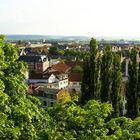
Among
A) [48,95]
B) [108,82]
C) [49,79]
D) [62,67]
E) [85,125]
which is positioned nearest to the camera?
[85,125]

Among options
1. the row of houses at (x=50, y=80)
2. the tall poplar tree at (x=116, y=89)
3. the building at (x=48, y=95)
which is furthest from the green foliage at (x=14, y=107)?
the building at (x=48, y=95)

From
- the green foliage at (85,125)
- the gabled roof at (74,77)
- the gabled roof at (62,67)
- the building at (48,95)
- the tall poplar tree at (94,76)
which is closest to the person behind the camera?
the green foliage at (85,125)

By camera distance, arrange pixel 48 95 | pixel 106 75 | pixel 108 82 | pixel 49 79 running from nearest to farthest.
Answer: pixel 108 82, pixel 106 75, pixel 48 95, pixel 49 79

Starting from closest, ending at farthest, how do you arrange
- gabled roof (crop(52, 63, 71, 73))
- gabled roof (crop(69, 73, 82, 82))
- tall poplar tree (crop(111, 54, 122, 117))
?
tall poplar tree (crop(111, 54, 122, 117)), gabled roof (crop(69, 73, 82, 82)), gabled roof (crop(52, 63, 71, 73))

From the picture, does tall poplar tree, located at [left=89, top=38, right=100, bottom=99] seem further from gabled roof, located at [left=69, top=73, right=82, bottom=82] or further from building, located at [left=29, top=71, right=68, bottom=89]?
gabled roof, located at [left=69, top=73, right=82, bottom=82]

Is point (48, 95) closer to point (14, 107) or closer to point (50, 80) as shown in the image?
point (50, 80)

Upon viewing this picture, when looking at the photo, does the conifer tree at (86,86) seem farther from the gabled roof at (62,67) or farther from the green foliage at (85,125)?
the gabled roof at (62,67)

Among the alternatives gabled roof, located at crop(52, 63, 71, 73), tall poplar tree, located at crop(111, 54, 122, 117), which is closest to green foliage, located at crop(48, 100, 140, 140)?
tall poplar tree, located at crop(111, 54, 122, 117)

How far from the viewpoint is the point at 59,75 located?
86000 mm

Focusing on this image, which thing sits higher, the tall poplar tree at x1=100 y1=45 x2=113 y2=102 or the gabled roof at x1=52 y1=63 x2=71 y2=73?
the tall poplar tree at x1=100 y1=45 x2=113 y2=102

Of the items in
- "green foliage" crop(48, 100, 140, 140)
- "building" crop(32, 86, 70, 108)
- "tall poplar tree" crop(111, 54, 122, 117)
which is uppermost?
"green foliage" crop(48, 100, 140, 140)

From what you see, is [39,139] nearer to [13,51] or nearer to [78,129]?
[78,129]

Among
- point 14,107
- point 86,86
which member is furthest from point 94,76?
point 14,107

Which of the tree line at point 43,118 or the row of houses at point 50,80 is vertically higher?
the tree line at point 43,118
